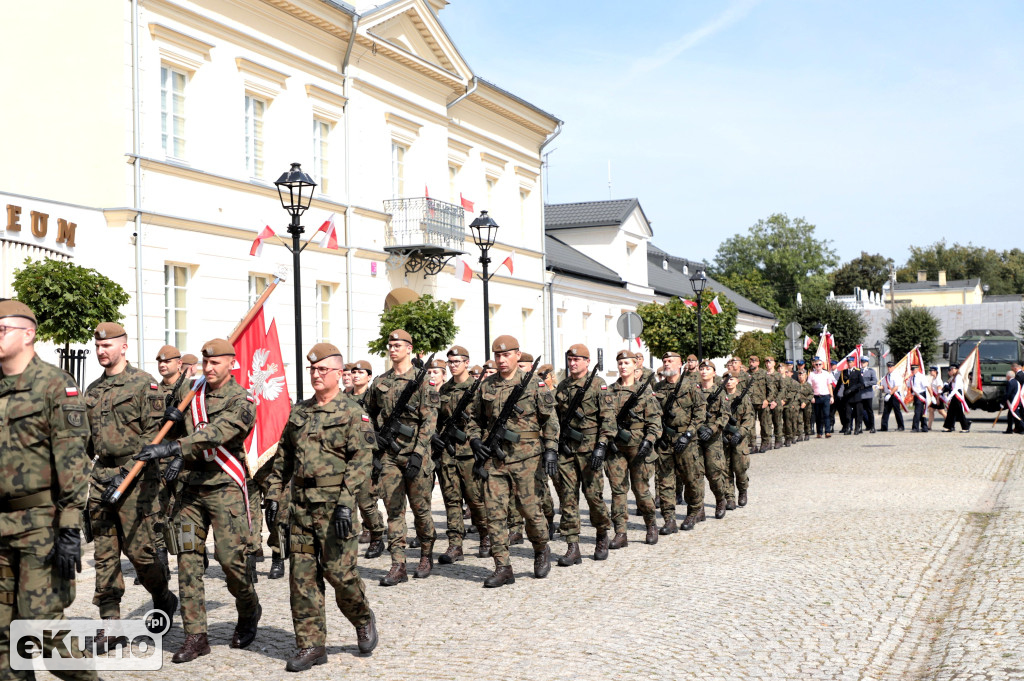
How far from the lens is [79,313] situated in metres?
12.7

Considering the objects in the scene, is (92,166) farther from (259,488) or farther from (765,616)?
(765,616)

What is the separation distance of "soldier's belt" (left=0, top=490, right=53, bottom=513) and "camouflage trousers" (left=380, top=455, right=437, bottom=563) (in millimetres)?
4267

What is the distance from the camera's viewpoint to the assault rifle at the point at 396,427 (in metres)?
9.23

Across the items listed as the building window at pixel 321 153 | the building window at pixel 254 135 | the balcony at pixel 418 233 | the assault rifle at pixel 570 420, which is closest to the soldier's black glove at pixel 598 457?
the assault rifle at pixel 570 420

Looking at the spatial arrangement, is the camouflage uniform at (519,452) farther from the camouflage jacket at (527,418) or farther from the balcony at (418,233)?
the balcony at (418,233)

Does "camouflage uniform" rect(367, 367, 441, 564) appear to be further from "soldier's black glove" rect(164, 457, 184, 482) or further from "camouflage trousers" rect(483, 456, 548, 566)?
"soldier's black glove" rect(164, 457, 184, 482)

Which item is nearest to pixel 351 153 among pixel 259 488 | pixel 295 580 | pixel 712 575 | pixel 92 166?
pixel 92 166

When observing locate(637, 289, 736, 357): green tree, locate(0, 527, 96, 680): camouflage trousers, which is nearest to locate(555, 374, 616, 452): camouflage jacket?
locate(0, 527, 96, 680): camouflage trousers

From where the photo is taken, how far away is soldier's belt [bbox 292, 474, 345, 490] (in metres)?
6.42

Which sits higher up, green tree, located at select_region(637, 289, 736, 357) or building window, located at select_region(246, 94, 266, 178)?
building window, located at select_region(246, 94, 266, 178)

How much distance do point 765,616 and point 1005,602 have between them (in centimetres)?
182

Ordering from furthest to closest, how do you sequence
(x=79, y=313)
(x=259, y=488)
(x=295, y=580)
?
(x=79, y=313) < (x=259, y=488) < (x=295, y=580)

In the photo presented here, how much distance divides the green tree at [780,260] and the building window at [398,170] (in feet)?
217

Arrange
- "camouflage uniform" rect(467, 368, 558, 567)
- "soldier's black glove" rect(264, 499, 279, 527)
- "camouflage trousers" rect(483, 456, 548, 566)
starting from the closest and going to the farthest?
"soldier's black glove" rect(264, 499, 279, 527), "camouflage trousers" rect(483, 456, 548, 566), "camouflage uniform" rect(467, 368, 558, 567)
